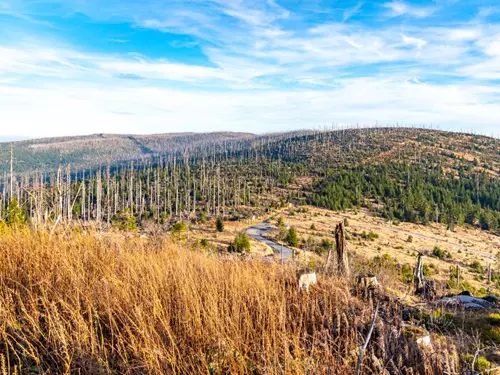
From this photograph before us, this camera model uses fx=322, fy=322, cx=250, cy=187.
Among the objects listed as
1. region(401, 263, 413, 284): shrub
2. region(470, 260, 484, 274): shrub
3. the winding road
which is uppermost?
region(401, 263, 413, 284): shrub

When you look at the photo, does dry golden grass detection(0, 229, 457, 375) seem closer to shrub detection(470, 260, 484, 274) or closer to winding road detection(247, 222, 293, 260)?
winding road detection(247, 222, 293, 260)

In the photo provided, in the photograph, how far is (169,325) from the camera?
112 inches

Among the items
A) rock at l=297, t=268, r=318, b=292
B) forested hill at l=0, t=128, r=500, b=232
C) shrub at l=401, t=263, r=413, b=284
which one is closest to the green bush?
shrub at l=401, t=263, r=413, b=284

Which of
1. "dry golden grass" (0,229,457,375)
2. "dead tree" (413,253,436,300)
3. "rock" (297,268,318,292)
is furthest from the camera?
"dead tree" (413,253,436,300)

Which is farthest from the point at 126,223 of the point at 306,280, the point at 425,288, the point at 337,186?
the point at 337,186

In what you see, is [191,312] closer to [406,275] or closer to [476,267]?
[406,275]

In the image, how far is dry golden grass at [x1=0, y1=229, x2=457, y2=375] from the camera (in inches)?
94.9

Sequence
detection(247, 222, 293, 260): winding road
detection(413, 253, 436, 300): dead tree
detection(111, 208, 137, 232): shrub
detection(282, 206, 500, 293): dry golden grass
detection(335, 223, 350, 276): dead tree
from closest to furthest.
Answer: detection(413, 253, 436, 300): dead tree
detection(335, 223, 350, 276): dead tree
detection(111, 208, 137, 232): shrub
detection(247, 222, 293, 260): winding road
detection(282, 206, 500, 293): dry golden grass

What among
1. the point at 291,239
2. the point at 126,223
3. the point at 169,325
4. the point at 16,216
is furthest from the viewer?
the point at 291,239

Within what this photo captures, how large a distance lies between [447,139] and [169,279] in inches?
6201

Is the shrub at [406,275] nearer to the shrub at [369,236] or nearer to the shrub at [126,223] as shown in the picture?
the shrub at [126,223]

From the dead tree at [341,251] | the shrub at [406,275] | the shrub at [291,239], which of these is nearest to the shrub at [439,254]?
the shrub at [406,275]

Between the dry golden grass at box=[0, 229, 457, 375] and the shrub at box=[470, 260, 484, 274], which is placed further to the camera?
the shrub at box=[470, 260, 484, 274]

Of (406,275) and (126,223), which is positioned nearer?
(406,275)
